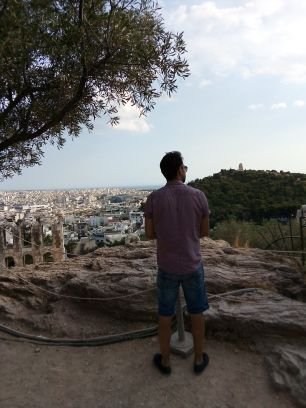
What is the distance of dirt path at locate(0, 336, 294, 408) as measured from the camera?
3333 mm

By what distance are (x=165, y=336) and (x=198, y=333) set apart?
1.08 feet

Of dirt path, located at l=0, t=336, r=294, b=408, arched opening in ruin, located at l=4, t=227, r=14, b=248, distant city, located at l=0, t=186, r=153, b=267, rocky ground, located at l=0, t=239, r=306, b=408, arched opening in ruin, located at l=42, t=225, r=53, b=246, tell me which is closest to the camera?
dirt path, located at l=0, t=336, r=294, b=408

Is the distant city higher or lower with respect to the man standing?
lower

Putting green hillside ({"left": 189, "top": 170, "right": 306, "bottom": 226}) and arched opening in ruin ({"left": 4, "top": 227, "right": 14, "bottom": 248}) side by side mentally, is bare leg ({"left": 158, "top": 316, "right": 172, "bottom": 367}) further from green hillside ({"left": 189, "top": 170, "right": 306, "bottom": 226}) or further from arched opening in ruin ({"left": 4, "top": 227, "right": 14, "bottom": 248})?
green hillside ({"left": 189, "top": 170, "right": 306, "bottom": 226})

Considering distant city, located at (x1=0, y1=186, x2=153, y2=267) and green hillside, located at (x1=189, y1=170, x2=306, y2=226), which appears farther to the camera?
green hillside, located at (x1=189, y1=170, x2=306, y2=226)

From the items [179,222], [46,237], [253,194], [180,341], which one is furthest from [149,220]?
[46,237]

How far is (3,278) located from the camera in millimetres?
5859

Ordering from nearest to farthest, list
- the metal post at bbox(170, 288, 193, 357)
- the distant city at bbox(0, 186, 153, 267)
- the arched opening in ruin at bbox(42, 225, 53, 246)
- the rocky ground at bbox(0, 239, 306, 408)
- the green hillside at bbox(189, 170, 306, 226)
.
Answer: the rocky ground at bbox(0, 239, 306, 408) < the metal post at bbox(170, 288, 193, 357) < the distant city at bbox(0, 186, 153, 267) < the green hillside at bbox(189, 170, 306, 226) < the arched opening in ruin at bbox(42, 225, 53, 246)

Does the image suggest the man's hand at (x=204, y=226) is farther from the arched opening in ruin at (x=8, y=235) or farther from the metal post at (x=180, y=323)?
the arched opening in ruin at (x=8, y=235)

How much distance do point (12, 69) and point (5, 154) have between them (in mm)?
2423

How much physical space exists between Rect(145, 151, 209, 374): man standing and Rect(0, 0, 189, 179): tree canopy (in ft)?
7.00

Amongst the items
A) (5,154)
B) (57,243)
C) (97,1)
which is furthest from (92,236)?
(97,1)

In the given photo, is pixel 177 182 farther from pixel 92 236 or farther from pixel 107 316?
pixel 92 236

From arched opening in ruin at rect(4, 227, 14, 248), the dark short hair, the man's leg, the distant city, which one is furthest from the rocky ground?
arched opening in ruin at rect(4, 227, 14, 248)
